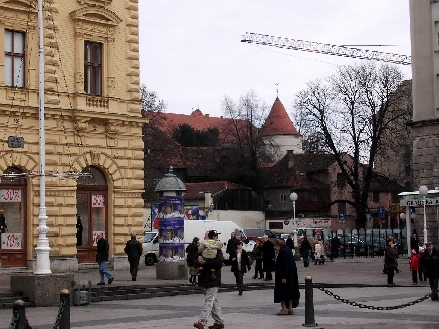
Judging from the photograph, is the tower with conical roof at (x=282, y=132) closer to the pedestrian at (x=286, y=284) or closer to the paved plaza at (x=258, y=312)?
the paved plaza at (x=258, y=312)

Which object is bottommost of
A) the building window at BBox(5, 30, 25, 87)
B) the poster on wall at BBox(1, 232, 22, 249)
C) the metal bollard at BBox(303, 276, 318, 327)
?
the metal bollard at BBox(303, 276, 318, 327)

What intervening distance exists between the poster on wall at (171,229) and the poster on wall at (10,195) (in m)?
5.74

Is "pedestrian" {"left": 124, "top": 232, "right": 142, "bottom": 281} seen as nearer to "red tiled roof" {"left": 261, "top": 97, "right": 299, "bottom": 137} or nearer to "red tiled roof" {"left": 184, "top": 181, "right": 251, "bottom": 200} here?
"red tiled roof" {"left": 184, "top": 181, "right": 251, "bottom": 200}

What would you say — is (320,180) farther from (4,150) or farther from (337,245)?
(4,150)

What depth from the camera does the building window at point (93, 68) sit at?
125ft

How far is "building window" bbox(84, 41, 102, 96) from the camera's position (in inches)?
1499

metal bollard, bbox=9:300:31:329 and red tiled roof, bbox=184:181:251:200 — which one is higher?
red tiled roof, bbox=184:181:251:200

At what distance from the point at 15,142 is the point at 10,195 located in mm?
2284

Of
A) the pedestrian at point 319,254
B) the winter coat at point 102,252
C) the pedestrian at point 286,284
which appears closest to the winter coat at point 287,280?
the pedestrian at point 286,284

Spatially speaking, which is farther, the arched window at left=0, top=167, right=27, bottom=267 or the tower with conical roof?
the tower with conical roof

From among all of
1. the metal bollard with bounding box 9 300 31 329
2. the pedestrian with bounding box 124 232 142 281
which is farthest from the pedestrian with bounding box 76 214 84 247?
the metal bollard with bounding box 9 300 31 329

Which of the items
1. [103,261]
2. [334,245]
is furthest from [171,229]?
[334,245]

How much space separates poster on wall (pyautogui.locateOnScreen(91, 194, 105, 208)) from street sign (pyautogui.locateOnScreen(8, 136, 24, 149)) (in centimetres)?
492

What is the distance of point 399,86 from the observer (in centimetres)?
7394
